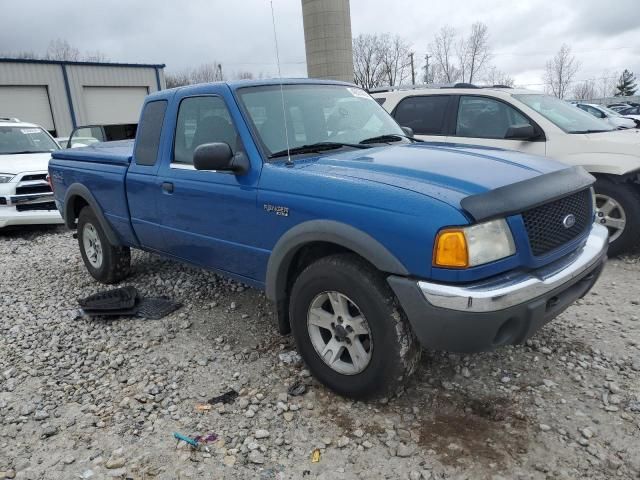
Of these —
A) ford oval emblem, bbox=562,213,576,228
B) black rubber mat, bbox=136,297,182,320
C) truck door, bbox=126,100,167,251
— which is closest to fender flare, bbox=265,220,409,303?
ford oval emblem, bbox=562,213,576,228

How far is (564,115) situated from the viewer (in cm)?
600

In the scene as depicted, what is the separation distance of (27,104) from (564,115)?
28.6 meters

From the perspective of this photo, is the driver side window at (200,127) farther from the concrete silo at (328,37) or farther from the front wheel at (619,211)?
the concrete silo at (328,37)

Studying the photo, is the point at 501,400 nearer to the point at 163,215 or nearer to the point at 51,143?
the point at 163,215

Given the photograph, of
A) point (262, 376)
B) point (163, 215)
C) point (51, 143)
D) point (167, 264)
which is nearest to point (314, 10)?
point (51, 143)

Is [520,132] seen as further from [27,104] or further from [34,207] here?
[27,104]

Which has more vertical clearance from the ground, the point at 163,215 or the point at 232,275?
the point at 163,215

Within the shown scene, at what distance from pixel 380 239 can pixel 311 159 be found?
96cm

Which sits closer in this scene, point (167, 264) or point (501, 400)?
point (501, 400)

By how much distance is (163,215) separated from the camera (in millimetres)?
4137

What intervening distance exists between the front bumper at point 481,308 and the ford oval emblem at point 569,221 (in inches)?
12.3

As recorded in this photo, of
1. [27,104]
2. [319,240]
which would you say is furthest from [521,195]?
[27,104]

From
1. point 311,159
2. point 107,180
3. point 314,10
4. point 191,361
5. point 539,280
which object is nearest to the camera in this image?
point 539,280

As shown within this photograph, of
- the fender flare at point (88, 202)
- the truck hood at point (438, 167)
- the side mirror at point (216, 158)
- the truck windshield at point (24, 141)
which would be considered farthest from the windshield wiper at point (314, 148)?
the truck windshield at point (24, 141)
